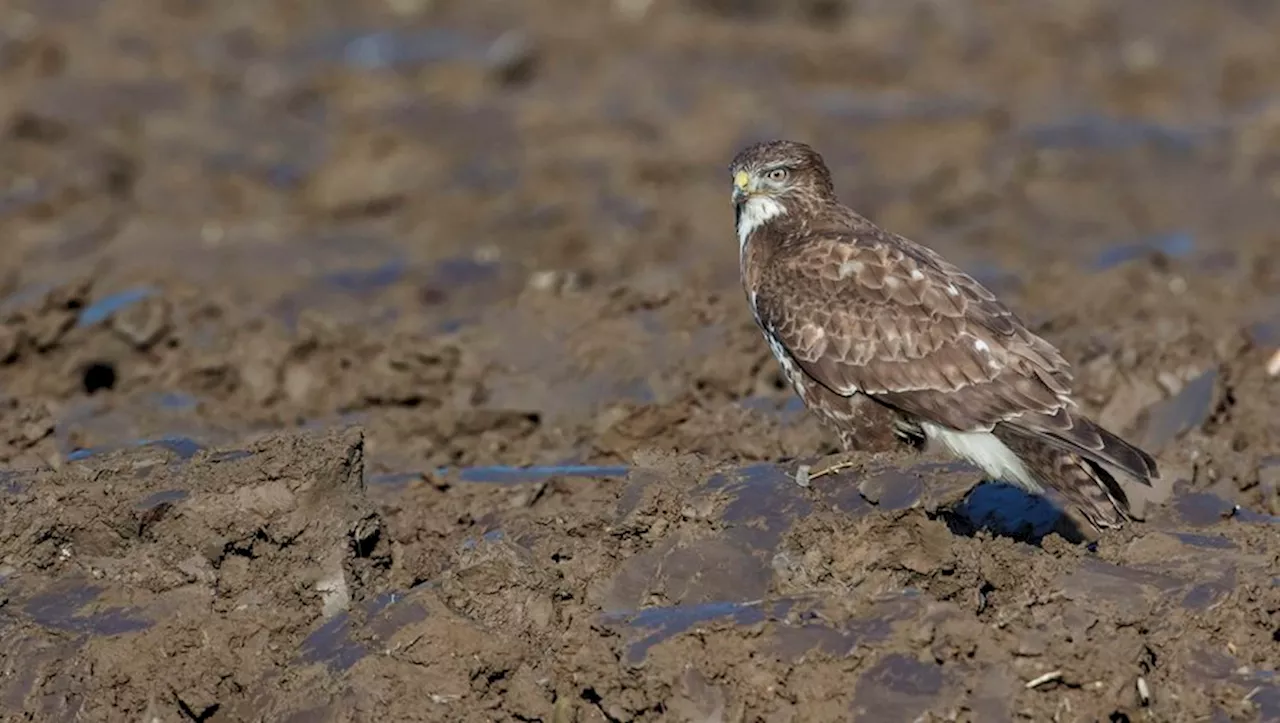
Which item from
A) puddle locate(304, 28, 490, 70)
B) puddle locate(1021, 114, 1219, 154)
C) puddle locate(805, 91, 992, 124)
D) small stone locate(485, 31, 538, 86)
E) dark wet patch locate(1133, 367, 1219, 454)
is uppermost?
dark wet patch locate(1133, 367, 1219, 454)

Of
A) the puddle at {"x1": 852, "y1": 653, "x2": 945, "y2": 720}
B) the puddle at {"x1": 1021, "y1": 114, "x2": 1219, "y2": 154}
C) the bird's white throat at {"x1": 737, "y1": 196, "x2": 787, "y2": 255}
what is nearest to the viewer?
the puddle at {"x1": 852, "y1": 653, "x2": 945, "y2": 720}

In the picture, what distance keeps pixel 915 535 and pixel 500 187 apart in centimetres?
1132

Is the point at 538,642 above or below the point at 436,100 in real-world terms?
above

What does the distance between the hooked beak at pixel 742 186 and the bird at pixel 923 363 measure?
0.38 metres

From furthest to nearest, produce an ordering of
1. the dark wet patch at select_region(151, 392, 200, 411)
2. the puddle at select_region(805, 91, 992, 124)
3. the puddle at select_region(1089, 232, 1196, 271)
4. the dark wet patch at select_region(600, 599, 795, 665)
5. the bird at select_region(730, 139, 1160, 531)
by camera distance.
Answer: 1. the puddle at select_region(805, 91, 992, 124)
2. the puddle at select_region(1089, 232, 1196, 271)
3. the dark wet patch at select_region(151, 392, 200, 411)
4. the bird at select_region(730, 139, 1160, 531)
5. the dark wet patch at select_region(600, 599, 795, 665)

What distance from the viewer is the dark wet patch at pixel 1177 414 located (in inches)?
435

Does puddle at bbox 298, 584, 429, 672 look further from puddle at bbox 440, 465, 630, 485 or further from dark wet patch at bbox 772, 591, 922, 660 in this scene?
puddle at bbox 440, 465, 630, 485

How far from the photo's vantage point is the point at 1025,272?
54.3 feet

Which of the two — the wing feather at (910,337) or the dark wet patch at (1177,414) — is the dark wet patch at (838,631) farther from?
the dark wet patch at (1177,414)

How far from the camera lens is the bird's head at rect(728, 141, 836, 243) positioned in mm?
10727

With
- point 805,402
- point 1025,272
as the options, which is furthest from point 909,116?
point 805,402

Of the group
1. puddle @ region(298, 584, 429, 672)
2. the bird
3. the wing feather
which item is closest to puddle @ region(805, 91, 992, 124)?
the bird

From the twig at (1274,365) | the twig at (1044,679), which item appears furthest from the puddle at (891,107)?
the twig at (1044,679)

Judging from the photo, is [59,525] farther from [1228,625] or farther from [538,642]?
[1228,625]
